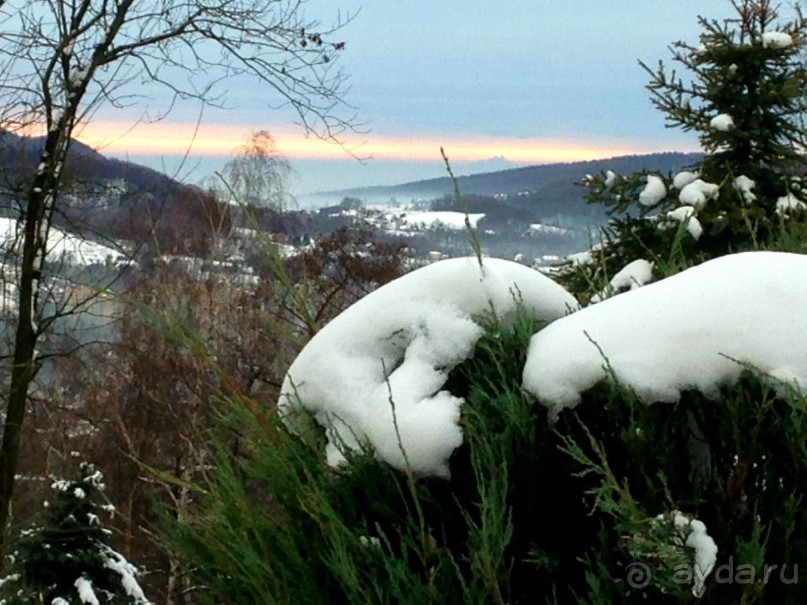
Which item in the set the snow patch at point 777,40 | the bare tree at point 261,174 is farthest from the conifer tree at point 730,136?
the bare tree at point 261,174

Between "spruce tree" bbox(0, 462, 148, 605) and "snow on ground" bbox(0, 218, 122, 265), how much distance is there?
2.23 m

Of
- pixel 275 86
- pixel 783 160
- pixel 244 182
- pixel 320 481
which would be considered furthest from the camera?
pixel 244 182

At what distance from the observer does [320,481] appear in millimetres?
1946

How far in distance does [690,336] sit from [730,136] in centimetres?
655

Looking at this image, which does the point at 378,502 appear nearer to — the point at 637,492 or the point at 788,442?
the point at 637,492

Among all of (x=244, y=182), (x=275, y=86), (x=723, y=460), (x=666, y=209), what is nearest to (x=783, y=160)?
(x=666, y=209)

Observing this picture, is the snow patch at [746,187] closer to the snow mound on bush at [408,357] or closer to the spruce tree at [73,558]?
the snow mound on bush at [408,357]

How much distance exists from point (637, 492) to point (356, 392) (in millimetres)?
735

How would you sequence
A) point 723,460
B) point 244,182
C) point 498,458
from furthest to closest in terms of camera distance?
point 244,182
point 498,458
point 723,460

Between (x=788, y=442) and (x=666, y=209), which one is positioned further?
(x=666, y=209)

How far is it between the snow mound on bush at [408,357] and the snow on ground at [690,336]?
0.24 metres

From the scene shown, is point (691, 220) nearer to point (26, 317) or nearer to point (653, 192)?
point (653, 192)

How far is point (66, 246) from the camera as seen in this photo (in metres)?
8.26

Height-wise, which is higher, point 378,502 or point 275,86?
point 275,86
